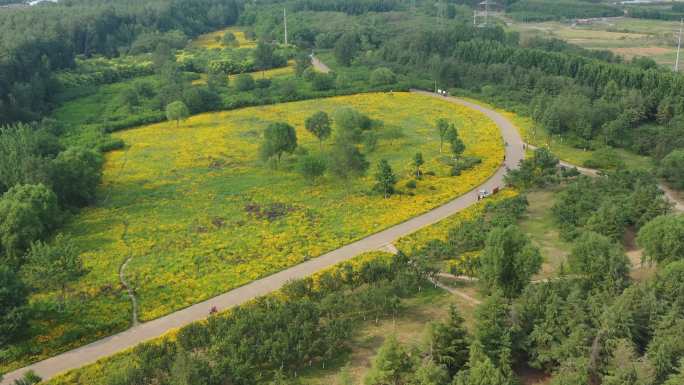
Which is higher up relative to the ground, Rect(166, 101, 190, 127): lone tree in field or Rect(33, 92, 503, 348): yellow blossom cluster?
Rect(166, 101, 190, 127): lone tree in field

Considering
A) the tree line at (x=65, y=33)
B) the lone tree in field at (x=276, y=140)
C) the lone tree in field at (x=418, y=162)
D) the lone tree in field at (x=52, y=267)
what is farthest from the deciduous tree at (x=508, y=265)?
the tree line at (x=65, y=33)

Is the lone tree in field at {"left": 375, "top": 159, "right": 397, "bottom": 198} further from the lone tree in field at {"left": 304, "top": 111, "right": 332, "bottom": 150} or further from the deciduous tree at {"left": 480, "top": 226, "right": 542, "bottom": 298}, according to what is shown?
the deciduous tree at {"left": 480, "top": 226, "right": 542, "bottom": 298}

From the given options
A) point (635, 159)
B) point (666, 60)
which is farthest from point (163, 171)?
point (666, 60)

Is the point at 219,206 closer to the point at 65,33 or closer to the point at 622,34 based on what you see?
the point at 65,33

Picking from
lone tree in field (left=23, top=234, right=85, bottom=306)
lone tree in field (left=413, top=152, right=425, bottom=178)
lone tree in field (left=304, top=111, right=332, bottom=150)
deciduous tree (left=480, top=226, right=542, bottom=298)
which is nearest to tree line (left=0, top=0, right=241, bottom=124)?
lone tree in field (left=304, top=111, right=332, bottom=150)

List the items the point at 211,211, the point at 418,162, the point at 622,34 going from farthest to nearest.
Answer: the point at 622,34
the point at 418,162
the point at 211,211

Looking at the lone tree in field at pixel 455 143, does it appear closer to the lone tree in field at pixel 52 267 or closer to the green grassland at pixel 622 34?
the lone tree in field at pixel 52 267

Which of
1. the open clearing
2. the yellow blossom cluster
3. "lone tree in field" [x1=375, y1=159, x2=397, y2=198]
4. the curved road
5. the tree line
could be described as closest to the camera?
the curved road

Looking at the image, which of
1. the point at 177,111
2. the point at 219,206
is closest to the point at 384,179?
the point at 219,206
